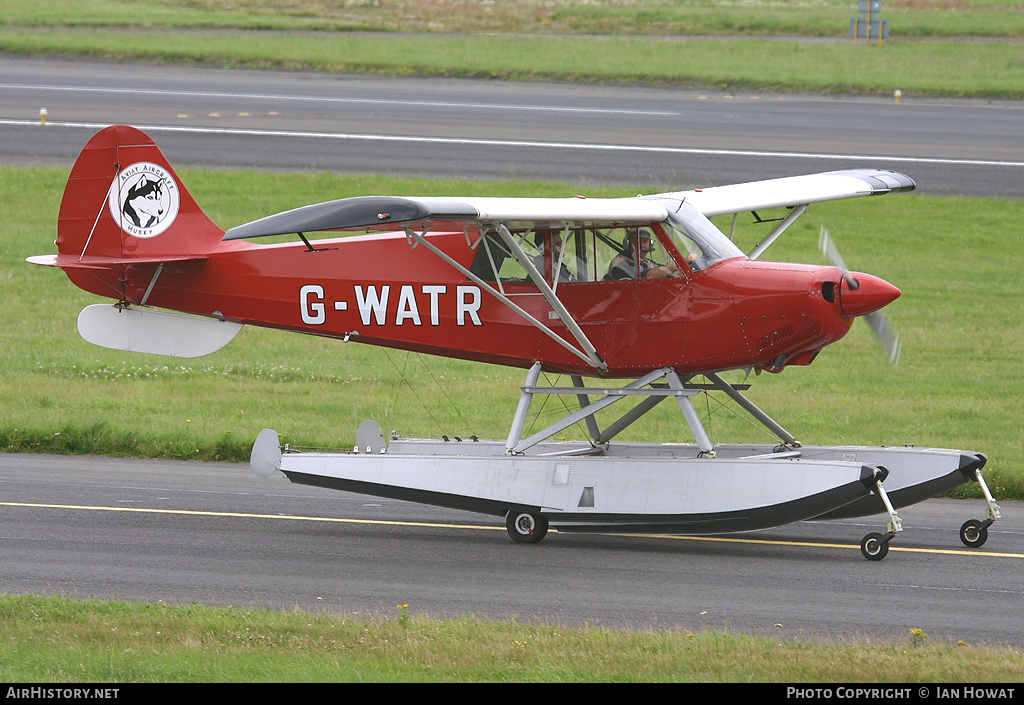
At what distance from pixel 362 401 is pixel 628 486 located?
6.04 m

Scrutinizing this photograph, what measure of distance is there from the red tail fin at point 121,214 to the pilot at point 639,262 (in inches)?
166

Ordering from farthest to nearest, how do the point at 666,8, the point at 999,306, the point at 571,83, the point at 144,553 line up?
the point at 666,8 < the point at 571,83 < the point at 999,306 < the point at 144,553

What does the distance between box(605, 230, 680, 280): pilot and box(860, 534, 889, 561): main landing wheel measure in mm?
2874

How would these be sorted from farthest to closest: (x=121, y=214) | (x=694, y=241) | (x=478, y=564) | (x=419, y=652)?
(x=121, y=214)
(x=694, y=241)
(x=478, y=564)
(x=419, y=652)

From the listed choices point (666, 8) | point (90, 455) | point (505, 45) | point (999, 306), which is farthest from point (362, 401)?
point (666, 8)

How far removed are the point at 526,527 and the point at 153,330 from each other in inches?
171

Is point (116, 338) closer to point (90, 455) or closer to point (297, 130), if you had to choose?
point (90, 455)

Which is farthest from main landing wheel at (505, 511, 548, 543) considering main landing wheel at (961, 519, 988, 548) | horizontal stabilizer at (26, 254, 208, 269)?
horizontal stabilizer at (26, 254, 208, 269)

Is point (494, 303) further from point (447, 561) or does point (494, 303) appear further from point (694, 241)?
point (447, 561)

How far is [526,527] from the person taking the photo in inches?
456

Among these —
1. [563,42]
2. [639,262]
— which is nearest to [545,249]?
[639,262]

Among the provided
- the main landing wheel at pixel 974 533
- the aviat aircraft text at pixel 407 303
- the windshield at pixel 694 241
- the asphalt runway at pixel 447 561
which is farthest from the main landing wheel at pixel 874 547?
the aviat aircraft text at pixel 407 303

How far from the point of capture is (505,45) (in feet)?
142

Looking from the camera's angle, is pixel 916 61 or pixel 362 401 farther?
pixel 916 61
